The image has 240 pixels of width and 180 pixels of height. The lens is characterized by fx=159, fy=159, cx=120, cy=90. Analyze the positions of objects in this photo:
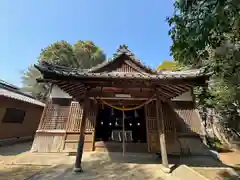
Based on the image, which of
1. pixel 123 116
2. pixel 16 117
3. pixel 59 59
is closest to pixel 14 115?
pixel 16 117

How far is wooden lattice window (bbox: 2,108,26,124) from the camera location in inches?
378

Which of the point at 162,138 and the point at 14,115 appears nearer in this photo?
the point at 162,138

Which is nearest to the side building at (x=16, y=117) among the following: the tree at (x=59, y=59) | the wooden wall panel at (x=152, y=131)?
the tree at (x=59, y=59)

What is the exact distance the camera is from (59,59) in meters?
18.6

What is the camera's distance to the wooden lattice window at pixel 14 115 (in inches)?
378

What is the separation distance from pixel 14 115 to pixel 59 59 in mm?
9889

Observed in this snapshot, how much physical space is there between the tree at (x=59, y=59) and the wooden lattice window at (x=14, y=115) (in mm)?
6328

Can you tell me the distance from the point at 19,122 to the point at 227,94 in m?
12.4

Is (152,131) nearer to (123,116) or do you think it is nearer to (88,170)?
(123,116)

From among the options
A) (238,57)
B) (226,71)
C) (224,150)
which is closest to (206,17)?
(238,57)

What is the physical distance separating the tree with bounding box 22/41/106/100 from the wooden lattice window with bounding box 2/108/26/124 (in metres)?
6.33

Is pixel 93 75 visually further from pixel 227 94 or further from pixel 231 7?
pixel 227 94

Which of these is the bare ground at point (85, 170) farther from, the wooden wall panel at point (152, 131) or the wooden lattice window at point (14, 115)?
the wooden lattice window at point (14, 115)

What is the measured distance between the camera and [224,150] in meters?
9.77
